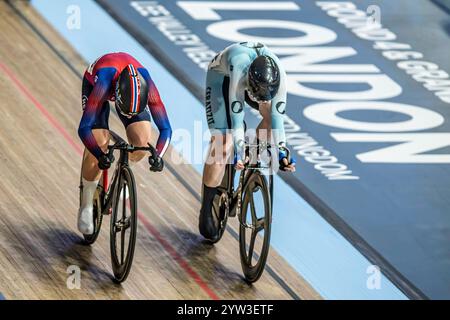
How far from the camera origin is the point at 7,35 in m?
11.2

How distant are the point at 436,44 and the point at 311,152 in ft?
7.69

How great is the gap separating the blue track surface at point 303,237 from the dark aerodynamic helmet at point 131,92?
1.57 m

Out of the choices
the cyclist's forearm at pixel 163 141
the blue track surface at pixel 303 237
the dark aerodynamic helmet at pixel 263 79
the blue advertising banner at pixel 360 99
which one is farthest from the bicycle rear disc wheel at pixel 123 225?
the blue advertising banner at pixel 360 99

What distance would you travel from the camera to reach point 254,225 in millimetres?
7902

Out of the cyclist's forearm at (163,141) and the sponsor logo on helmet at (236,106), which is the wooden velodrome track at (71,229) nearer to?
the cyclist's forearm at (163,141)

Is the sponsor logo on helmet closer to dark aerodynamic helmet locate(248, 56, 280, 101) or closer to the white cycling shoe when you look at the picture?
dark aerodynamic helmet locate(248, 56, 280, 101)

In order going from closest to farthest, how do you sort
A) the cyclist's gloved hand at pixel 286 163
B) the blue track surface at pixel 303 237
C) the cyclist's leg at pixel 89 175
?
the cyclist's gloved hand at pixel 286 163
the cyclist's leg at pixel 89 175
the blue track surface at pixel 303 237

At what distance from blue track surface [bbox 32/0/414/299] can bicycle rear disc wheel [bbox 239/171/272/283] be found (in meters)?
0.44

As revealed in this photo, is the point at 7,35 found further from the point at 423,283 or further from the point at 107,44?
the point at 423,283

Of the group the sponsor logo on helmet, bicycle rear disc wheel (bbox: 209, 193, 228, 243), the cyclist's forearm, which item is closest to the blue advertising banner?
bicycle rear disc wheel (bbox: 209, 193, 228, 243)

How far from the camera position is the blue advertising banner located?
8930mm

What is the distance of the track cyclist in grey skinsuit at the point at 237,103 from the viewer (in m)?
7.62

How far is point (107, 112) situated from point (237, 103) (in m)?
0.73

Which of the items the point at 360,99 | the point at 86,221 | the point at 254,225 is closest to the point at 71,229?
the point at 86,221
